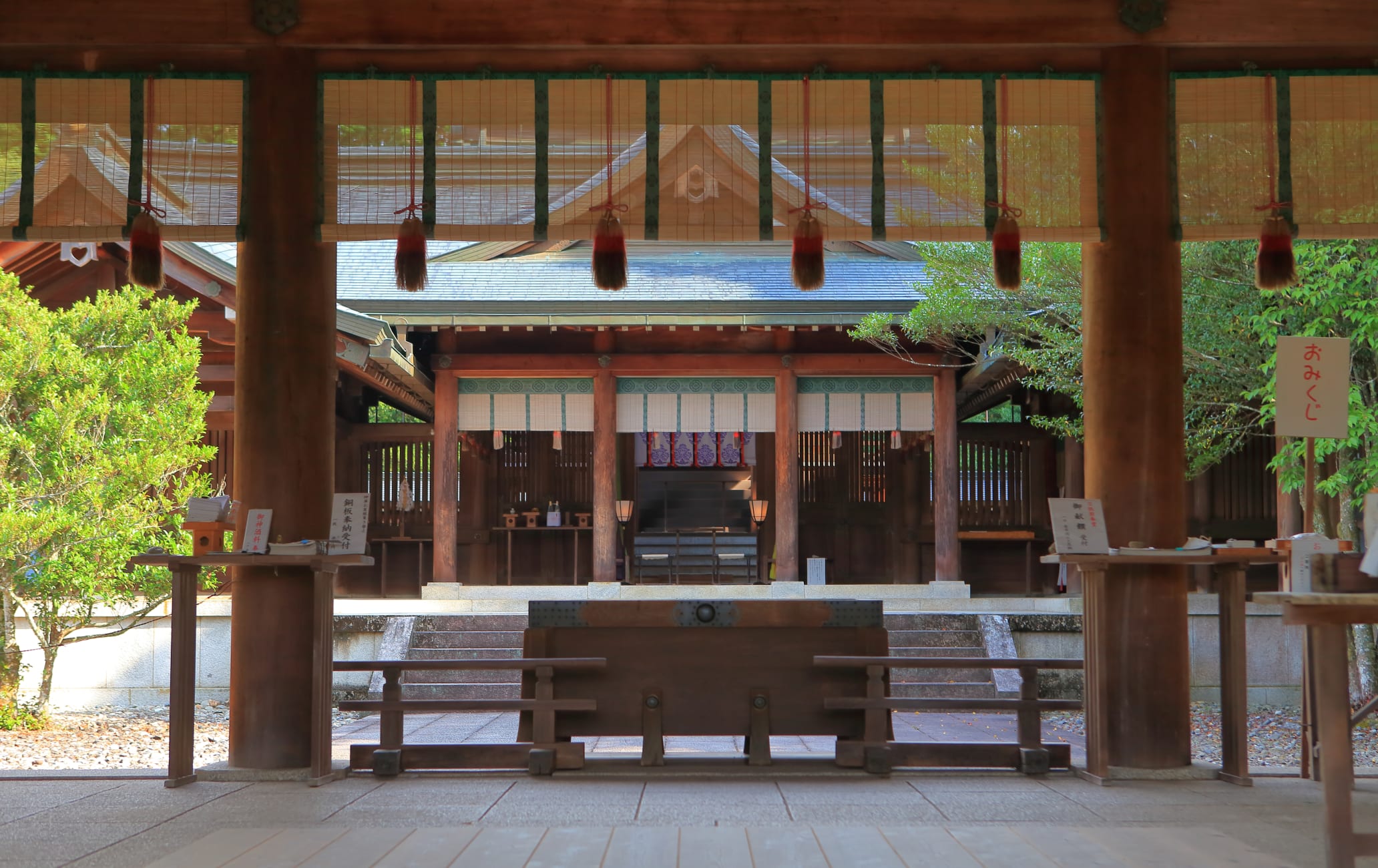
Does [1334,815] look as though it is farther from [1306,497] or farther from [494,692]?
[494,692]

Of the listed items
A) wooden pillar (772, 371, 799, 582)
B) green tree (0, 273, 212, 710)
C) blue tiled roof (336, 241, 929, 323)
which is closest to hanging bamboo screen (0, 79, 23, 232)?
green tree (0, 273, 212, 710)

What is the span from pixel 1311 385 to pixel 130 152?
5.55m

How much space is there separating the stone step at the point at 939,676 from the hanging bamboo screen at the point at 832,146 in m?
5.41

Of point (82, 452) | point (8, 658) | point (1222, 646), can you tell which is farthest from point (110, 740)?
point (1222, 646)

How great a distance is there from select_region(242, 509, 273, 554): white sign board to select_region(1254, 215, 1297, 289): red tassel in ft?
15.4

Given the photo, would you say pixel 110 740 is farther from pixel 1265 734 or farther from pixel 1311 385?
pixel 1265 734

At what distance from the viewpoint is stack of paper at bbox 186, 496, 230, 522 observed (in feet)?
17.4

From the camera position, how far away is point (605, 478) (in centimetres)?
1295

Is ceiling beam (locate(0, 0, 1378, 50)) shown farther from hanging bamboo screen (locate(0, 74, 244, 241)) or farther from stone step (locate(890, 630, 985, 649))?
stone step (locate(890, 630, 985, 649))

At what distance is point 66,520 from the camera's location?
860 cm

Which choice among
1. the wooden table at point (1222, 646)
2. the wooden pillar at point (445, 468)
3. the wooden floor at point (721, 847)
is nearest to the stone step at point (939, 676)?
the wooden table at point (1222, 646)

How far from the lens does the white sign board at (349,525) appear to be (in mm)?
5340

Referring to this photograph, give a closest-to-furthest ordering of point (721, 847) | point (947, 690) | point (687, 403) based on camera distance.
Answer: point (721, 847)
point (947, 690)
point (687, 403)

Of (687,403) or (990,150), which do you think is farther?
(687,403)
